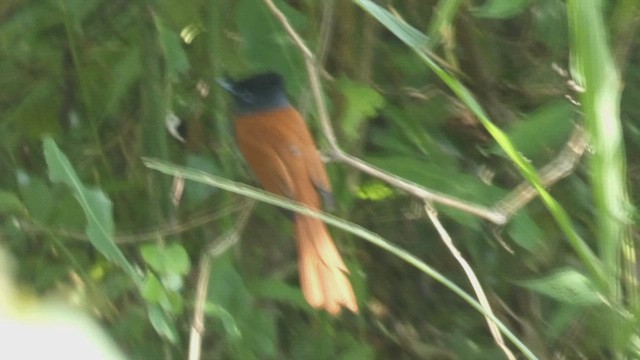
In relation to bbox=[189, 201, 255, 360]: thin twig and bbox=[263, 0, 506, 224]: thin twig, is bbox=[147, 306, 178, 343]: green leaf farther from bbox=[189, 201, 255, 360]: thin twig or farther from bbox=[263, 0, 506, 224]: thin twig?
bbox=[263, 0, 506, 224]: thin twig

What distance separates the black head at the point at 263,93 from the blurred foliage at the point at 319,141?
44 mm

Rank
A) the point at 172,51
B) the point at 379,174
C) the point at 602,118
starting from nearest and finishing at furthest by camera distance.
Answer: the point at 602,118
the point at 379,174
the point at 172,51

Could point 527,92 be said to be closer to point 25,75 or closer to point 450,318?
point 450,318

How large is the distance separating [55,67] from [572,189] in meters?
0.47

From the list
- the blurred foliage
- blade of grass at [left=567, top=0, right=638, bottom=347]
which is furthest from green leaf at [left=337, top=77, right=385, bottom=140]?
blade of grass at [left=567, top=0, right=638, bottom=347]

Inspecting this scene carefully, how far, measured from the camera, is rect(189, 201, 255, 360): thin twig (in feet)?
1.78

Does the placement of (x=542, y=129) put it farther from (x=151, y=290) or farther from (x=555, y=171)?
(x=151, y=290)

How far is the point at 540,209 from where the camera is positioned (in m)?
0.71

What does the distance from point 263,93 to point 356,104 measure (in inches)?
3.2

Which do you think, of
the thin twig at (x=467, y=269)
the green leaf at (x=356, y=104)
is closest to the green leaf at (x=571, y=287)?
the thin twig at (x=467, y=269)

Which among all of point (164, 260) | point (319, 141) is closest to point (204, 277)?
point (164, 260)

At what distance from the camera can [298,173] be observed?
577 millimetres

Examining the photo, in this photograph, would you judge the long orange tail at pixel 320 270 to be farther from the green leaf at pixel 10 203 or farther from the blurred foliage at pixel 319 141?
the green leaf at pixel 10 203

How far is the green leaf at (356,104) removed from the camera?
64 centimetres
